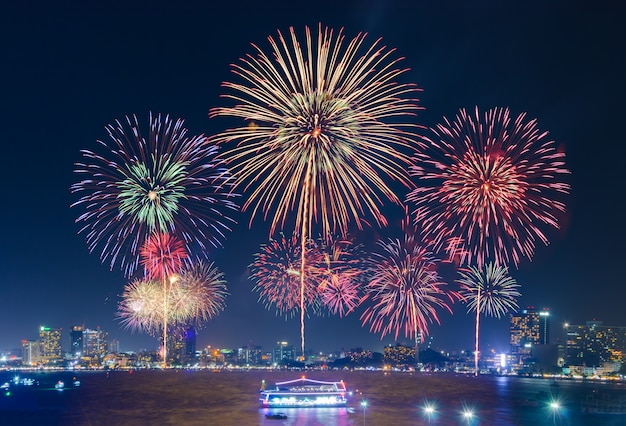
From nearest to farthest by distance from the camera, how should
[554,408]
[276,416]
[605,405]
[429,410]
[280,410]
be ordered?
[276,416] < [280,410] < [429,410] < [554,408] < [605,405]

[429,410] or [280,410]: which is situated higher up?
[280,410]

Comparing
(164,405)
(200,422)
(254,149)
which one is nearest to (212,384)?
(164,405)

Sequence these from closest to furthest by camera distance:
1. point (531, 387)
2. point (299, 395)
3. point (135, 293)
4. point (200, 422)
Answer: point (200, 422) < point (299, 395) < point (135, 293) < point (531, 387)

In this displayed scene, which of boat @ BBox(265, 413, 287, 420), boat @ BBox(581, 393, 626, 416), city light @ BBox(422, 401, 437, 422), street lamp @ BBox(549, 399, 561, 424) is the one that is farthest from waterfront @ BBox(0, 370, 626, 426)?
boat @ BBox(581, 393, 626, 416)

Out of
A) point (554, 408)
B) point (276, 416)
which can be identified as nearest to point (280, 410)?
point (276, 416)

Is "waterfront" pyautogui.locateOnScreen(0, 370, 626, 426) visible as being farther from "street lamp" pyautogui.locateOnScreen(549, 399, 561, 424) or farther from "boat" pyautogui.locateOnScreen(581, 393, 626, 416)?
"boat" pyautogui.locateOnScreen(581, 393, 626, 416)

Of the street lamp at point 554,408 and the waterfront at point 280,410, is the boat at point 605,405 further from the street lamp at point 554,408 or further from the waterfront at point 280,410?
the street lamp at point 554,408

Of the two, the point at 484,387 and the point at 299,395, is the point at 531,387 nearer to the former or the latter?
the point at 484,387

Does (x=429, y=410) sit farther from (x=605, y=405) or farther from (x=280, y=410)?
(x=605, y=405)
